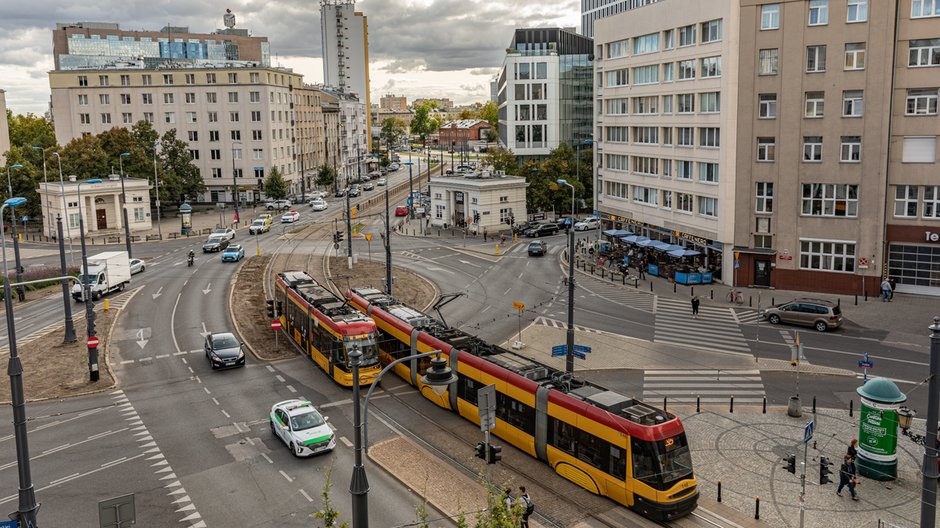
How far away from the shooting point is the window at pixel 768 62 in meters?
54.0

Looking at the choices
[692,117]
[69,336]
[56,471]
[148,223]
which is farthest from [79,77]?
[56,471]

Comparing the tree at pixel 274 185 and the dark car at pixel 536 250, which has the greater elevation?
the tree at pixel 274 185

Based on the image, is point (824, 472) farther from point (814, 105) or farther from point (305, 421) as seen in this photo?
point (814, 105)

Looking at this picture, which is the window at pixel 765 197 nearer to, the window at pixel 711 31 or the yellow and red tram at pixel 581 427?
the window at pixel 711 31

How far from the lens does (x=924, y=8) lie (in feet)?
160

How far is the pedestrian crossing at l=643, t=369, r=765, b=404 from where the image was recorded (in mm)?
→ 32750

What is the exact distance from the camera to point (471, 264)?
68125 mm

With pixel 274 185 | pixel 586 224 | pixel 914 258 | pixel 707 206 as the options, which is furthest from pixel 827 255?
pixel 274 185

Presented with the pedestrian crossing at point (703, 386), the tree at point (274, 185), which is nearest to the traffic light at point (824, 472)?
the pedestrian crossing at point (703, 386)

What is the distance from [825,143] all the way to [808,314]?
14.3 m

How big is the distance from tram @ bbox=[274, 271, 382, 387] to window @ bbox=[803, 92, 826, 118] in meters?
36.0

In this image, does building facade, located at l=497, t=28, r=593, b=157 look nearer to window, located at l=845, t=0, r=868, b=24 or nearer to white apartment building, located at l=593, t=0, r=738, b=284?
white apartment building, located at l=593, t=0, r=738, b=284

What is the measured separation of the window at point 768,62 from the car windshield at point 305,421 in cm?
4257

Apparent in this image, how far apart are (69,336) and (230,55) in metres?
119
